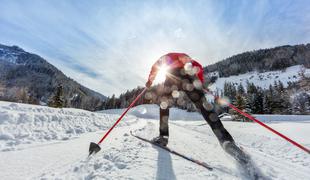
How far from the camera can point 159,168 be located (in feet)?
5.67

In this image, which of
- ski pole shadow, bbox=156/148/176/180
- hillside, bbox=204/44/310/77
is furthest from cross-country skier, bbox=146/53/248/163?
hillside, bbox=204/44/310/77

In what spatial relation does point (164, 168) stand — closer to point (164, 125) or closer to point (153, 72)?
point (164, 125)

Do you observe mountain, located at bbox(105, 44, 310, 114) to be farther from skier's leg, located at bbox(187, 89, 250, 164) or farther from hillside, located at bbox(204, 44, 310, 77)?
skier's leg, located at bbox(187, 89, 250, 164)

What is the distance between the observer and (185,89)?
282 centimetres

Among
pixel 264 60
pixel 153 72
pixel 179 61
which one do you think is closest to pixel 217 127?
pixel 179 61

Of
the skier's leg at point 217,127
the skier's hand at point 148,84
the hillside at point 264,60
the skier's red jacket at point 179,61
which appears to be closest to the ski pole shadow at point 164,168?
the skier's leg at point 217,127

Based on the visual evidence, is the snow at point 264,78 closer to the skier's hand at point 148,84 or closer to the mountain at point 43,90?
the mountain at point 43,90

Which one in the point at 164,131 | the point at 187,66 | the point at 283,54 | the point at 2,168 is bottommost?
the point at 2,168

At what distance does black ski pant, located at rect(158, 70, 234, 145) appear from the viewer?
7.70 ft

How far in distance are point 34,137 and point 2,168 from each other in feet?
6.24

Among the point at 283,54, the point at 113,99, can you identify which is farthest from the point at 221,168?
the point at 283,54

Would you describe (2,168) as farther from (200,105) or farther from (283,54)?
(283,54)

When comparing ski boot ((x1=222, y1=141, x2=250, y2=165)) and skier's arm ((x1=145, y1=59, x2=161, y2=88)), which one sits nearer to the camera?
ski boot ((x1=222, y1=141, x2=250, y2=165))

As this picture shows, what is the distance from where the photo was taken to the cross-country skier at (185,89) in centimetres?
234
